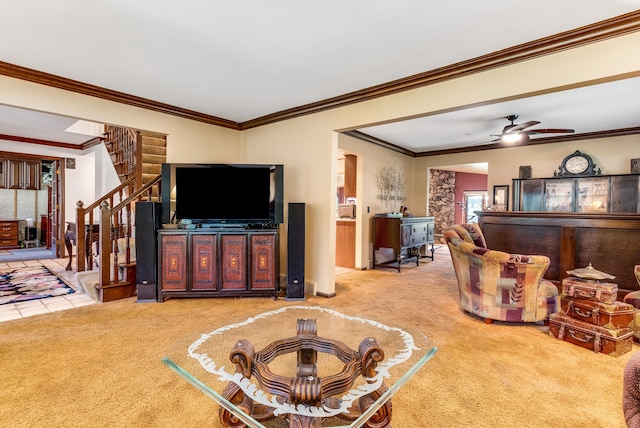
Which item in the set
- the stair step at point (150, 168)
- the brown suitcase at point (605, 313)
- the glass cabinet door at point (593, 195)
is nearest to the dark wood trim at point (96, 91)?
the stair step at point (150, 168)

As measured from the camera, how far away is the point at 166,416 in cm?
166

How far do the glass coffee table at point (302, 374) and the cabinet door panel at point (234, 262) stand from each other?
200 centimetres

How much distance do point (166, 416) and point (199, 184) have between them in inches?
106

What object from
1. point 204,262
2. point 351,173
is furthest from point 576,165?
point 204,262

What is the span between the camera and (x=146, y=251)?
3.65 m

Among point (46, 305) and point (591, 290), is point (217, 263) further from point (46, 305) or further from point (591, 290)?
point (591, 290)

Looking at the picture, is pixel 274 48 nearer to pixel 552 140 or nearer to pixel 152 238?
pixel 152 238

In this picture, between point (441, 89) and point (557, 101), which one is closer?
point (441, 89)

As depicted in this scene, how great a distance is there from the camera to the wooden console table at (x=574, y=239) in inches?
140

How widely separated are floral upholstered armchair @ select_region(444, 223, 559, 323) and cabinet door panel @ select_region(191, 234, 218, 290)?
106 inches

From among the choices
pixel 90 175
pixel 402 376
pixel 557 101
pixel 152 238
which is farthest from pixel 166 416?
pixel 90 175

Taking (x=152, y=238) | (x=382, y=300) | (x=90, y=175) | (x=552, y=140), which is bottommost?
(x=382, y=300)

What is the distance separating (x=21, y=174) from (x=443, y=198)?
11.7 meters

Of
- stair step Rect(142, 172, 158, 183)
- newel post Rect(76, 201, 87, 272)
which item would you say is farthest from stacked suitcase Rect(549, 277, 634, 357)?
newel post Rect(76, 201, 87, 272)
